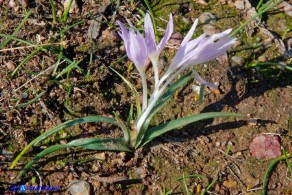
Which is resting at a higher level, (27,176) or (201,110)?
(201,110)

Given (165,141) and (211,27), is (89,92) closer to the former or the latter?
(165,141)

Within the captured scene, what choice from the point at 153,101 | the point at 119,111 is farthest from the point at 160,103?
the point at 119,111

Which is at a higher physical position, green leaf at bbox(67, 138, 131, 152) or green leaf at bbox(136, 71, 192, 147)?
green leaf at bbox(136, 71, 192, 147)

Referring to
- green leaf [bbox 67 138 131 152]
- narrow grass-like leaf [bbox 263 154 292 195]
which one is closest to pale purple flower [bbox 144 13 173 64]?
green leaf [bbox 67 138 131 152]

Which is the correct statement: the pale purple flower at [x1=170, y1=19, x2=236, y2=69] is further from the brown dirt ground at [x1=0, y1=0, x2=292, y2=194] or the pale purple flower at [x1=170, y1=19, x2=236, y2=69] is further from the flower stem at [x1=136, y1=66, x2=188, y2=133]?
the brown dirt ground at [x1=0, y1=0, x2=292, y2=194]

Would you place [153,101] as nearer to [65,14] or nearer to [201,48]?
[201,48]

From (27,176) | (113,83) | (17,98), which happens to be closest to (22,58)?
(17,98)
